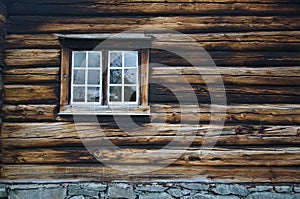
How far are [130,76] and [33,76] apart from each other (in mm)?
1328

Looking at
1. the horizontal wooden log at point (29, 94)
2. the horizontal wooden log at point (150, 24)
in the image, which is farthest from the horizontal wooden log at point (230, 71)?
the horizontal wooden log at point (29, 94)

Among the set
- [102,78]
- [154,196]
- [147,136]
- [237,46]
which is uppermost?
[237,46]

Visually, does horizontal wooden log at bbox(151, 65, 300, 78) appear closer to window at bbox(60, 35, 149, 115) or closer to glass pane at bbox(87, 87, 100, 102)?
window at bbox(60, 35, 149, 115)

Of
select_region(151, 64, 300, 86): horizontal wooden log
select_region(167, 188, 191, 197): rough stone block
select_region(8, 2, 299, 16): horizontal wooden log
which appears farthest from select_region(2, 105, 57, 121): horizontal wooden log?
select_region(167, 188, 191, 197): rough stone block

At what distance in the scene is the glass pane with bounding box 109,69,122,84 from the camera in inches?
194

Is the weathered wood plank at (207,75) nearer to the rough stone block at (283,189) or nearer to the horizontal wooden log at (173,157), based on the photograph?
the horizontal wooden log at (173,157)

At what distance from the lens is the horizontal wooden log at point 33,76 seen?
4863mm

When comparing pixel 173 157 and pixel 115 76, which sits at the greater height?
pixel 115 76

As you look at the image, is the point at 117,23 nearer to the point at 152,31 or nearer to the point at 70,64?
the point at 152,31

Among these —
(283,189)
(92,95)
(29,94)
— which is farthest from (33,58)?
(283,189)

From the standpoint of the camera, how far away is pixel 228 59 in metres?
4.88

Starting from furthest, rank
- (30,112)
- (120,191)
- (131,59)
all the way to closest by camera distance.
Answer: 1. (131,59)
2. (30,112)
3. (120,191)

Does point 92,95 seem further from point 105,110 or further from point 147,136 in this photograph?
point 147,136

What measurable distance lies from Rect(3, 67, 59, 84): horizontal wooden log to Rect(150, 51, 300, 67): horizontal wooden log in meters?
1.36
